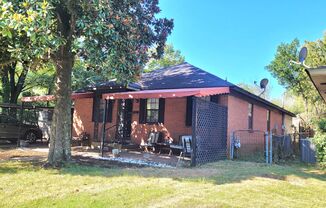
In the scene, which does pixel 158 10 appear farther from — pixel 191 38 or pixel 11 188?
pixel 191 38

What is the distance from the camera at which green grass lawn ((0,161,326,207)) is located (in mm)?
5691

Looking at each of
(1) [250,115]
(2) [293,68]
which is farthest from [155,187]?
(2) [293,68]

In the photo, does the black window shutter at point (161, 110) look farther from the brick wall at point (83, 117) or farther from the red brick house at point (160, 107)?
the brick wall at point (83, 117)

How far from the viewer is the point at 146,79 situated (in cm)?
1673

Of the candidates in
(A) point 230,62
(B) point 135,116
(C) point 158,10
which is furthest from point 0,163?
(A) point 230,62

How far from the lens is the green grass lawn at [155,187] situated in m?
5.69

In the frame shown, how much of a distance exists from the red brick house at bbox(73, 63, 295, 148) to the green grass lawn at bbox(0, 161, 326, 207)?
12.1 feet

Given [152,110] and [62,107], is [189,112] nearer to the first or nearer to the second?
[152,110]

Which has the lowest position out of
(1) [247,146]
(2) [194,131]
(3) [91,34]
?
(1) [247,146]

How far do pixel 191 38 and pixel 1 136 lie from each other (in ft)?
101

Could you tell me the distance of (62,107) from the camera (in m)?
9.98

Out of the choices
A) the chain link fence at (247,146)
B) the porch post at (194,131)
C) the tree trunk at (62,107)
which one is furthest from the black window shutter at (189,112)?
the tree trunk at (62,107)

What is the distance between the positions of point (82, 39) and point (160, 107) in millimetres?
6301

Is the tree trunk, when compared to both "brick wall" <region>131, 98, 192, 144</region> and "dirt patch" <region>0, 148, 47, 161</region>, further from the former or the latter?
"brick wall" <region>131, 98, 192, 144</region>
